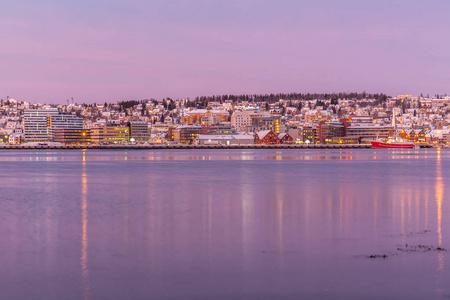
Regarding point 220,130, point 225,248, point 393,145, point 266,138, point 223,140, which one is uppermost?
point 220,130


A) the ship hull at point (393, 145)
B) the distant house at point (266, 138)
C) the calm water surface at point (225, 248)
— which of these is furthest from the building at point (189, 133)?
the calm water surface at point (225, 248)

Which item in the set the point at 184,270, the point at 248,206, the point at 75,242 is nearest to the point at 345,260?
the point at 184,270

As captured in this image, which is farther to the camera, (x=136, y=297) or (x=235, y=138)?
(x=235, y=138)

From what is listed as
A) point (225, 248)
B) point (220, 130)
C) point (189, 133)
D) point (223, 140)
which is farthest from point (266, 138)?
point (225, 248)

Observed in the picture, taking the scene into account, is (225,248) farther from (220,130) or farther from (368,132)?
(368,132)

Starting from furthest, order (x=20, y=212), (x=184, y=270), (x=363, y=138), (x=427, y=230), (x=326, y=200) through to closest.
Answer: (x=363, y=138) → (x=326, y=200) → (x=20, y=212) → (x=427, y=230) → (x=184, y=270)

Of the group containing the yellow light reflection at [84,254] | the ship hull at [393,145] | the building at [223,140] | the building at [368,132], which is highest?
the building at [368,132]

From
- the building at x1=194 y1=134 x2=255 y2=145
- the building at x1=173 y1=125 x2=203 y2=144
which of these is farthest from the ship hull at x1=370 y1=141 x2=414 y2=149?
the building at x1=173 y1=125 x2=203 y2=144

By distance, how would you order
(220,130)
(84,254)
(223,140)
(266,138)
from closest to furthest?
(84,254) < (223,140) < (266,138) < (220,130)

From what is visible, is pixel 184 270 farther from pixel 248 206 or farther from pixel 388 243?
pixel 248 206

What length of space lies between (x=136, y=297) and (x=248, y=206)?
39.6ft

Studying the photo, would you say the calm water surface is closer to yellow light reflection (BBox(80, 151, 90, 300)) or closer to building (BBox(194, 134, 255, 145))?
yellow light reflection (BBox(80, 151, 90, 300))

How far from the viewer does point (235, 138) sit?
180m

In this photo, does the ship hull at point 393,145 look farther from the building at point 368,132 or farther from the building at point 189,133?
the building at point 189,133
